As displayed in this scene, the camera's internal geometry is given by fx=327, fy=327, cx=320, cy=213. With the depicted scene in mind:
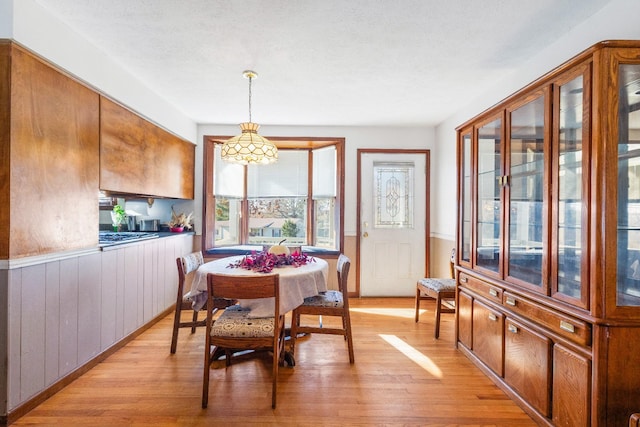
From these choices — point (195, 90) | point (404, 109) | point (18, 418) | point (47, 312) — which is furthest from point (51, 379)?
point (404, 109)

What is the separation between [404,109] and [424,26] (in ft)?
5.76

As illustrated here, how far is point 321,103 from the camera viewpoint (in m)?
3.73

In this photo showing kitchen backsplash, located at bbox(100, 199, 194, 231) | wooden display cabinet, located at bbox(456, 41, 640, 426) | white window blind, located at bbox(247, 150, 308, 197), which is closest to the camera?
wooden display cabinet, located at bbox(456, 41, 640, 426)

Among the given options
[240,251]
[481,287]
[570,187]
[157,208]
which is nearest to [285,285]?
[481,287]

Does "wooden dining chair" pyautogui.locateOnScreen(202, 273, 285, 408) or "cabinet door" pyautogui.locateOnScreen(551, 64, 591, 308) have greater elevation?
"cabinet door" pyautogui.locateOnScreen(551, 64, 591, 308)

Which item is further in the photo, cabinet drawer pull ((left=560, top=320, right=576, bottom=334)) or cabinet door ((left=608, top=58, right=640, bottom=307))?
cabinet drawer pull ((left=560, top=320, right=576, bottom=334))

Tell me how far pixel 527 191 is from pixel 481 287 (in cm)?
84

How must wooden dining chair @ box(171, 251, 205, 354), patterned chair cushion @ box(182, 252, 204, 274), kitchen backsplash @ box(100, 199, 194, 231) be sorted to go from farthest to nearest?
kitchen backsplash @ box(100, 199, 194, 231) → patterned chair cushion @ box(182, 252, 204, 274) → wooden dining chair @ box(171, 251, 205, 354)

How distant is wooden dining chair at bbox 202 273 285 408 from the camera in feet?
6.81

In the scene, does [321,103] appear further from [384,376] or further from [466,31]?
[384,376]

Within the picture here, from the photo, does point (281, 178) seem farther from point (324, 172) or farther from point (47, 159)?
point (47, 159)

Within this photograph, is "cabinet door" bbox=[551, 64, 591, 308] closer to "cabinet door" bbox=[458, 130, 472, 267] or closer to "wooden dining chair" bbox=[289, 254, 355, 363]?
"cabinet door" bbox=[458, 130, 472, 267]

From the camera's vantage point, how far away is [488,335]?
2475 millimetres

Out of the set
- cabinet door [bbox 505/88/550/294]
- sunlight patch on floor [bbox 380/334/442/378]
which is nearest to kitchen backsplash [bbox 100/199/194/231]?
sunlight patch on floor [bbox 380/334/442/378]
